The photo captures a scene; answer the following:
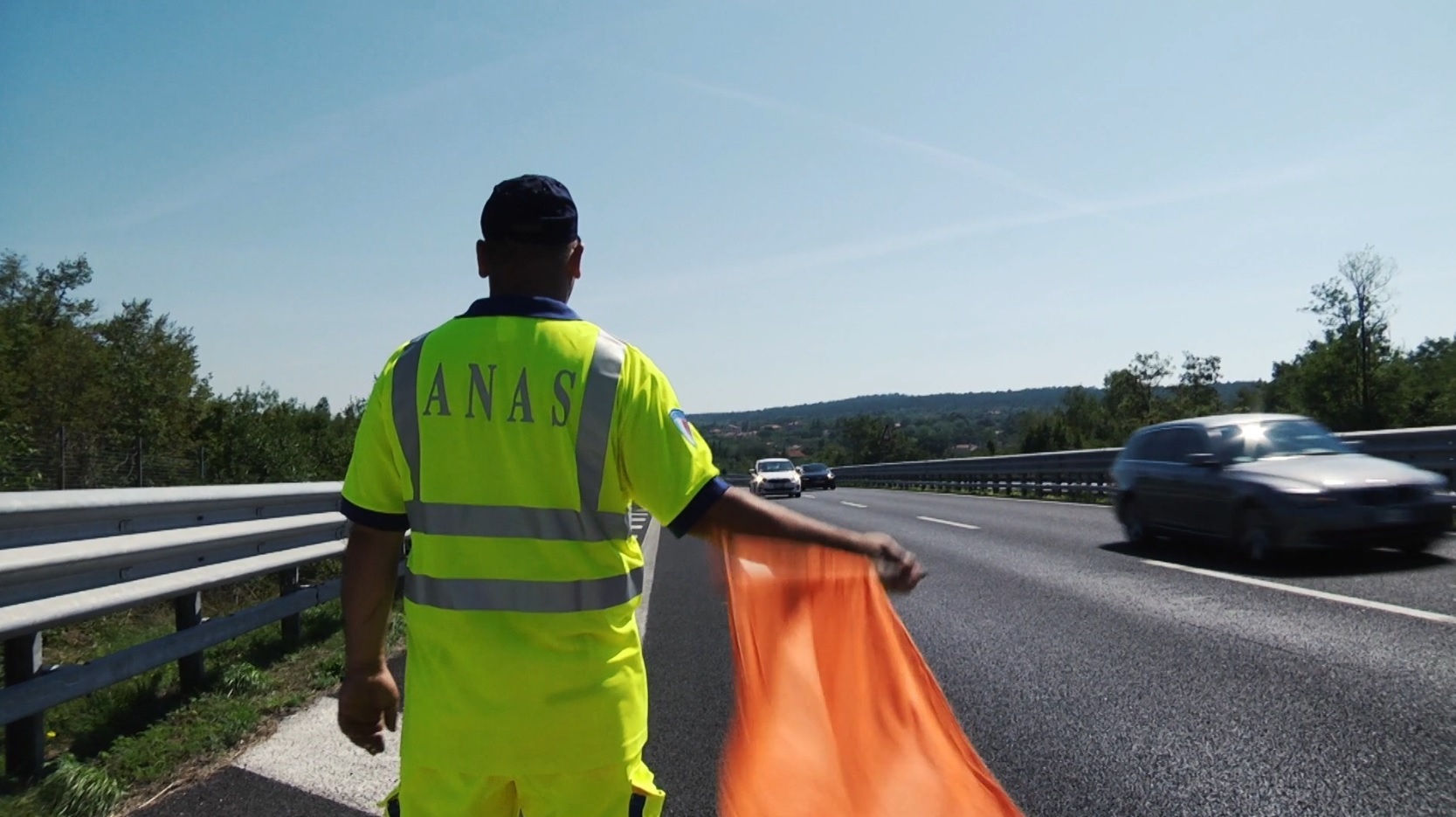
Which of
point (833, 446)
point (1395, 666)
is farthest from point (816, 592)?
point (833, 446)

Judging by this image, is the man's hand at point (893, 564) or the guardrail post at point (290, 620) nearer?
the man's hand at point (893, 564)

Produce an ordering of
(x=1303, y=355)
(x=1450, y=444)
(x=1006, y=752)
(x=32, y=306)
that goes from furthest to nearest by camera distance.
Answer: (x=1303, y=355), (x=32, y=306), (x=1450, y=444), (x=1006, y=752)

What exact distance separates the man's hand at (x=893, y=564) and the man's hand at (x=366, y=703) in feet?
3.55

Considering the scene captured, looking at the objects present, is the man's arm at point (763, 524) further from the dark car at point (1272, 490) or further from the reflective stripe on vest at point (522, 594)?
the dark car at point (1272, 490)

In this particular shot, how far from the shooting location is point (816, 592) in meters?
2.65

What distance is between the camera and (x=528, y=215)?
2.23 metres

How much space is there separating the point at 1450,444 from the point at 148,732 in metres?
13.8

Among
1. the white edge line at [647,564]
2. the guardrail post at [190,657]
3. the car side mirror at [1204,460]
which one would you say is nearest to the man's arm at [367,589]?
the white edge line at [647,564]

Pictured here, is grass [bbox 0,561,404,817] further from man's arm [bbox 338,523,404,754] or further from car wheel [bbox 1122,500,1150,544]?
car wheel [bbox 1122,500,1150,544]

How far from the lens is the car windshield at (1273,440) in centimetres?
1180

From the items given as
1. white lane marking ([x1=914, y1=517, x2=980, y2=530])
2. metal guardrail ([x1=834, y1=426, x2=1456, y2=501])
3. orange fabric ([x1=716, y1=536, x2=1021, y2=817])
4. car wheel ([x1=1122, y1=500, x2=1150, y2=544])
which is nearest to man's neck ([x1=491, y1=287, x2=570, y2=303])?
orange fabric ([x1=716, y1=536, x2=1021, y2=817])

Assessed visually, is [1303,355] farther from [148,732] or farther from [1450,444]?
[148,732]

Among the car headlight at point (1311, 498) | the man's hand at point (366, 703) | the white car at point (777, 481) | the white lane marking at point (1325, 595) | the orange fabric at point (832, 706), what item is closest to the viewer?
the man's hand at point (366, 703)

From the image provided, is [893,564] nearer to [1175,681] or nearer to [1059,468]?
[1175,681]
